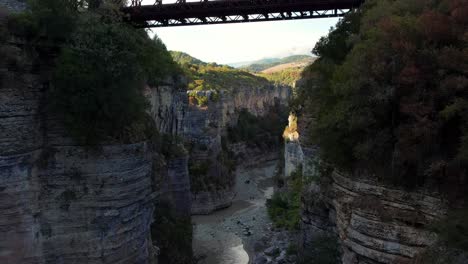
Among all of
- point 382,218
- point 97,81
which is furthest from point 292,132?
point 382,218

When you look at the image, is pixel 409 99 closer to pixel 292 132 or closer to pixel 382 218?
pixel 382 218

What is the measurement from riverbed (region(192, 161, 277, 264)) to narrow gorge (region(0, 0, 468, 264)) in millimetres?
5034

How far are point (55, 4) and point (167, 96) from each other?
11.7 meters

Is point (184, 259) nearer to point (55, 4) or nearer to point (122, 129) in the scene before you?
point (122, 129)

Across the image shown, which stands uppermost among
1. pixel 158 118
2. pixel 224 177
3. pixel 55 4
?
→ pixel 55 4

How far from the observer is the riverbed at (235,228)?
26.4 meters

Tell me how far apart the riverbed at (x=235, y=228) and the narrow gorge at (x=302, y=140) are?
16.5ft

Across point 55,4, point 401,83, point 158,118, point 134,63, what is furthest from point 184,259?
point 401,83

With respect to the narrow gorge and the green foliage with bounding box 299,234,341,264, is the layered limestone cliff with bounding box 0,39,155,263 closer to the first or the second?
the narrow gorge

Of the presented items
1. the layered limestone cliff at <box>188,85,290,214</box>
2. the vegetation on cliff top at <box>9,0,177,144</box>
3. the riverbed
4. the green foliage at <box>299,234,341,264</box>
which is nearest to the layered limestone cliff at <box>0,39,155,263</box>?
the vegetation on cliff top at <box>9,0,177,144</box>

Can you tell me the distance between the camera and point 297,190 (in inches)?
1151

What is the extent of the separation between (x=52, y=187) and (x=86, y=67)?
12.4 ft

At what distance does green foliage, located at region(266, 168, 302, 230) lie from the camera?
28.5 m

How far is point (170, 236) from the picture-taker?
64.4ft
